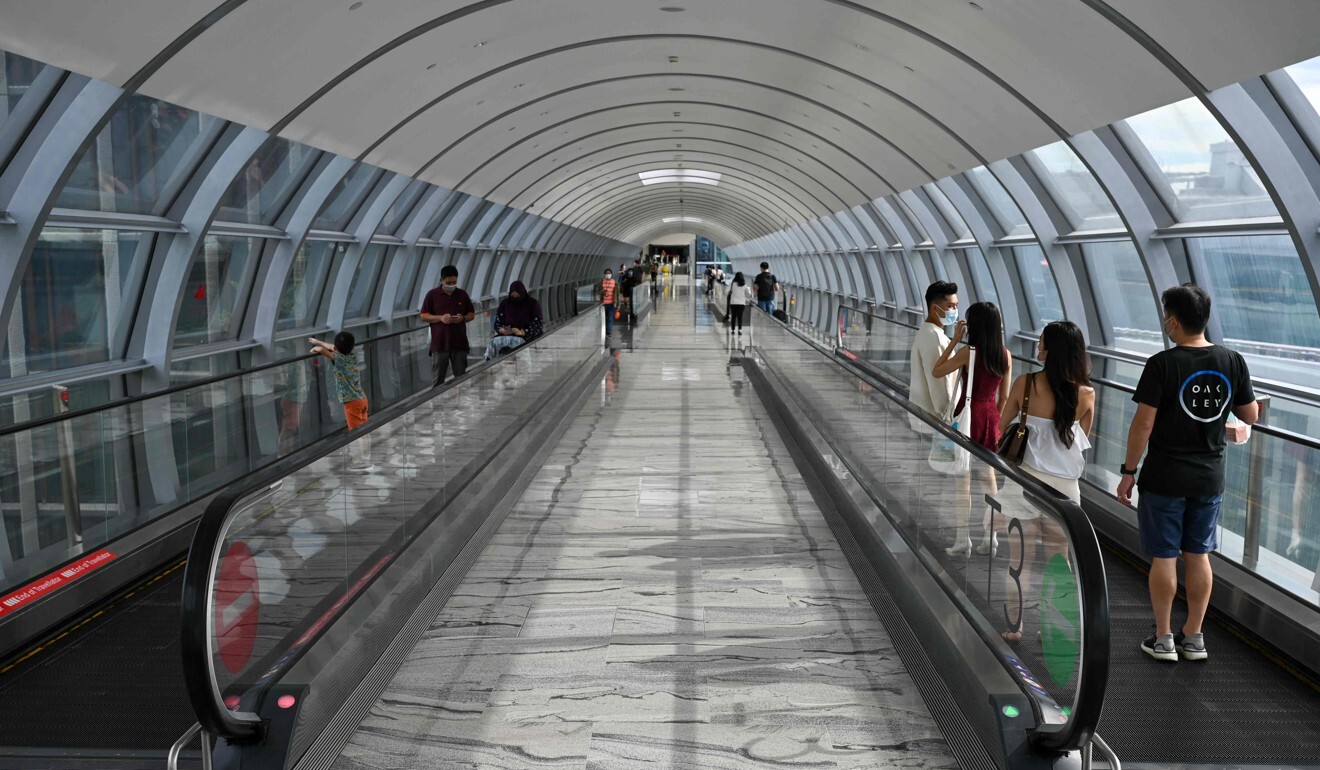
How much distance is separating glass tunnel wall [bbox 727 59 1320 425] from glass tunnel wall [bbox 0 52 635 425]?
1027 centimetres

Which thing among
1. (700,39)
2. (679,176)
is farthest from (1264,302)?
(679,176)

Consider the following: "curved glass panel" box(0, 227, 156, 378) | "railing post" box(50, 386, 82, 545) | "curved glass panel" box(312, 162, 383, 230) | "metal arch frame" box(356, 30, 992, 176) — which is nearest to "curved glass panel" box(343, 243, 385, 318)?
"curved glass panel" box(312, 162, 383, 230)

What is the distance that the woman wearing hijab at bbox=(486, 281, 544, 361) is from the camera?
14195 millimetres

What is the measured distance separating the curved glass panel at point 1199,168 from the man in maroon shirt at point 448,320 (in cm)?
865

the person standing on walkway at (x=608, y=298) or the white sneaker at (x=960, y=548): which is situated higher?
the person standing on walkway at (x=608, y=298)

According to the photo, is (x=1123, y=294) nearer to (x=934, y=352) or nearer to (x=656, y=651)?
(x=934, y=352)

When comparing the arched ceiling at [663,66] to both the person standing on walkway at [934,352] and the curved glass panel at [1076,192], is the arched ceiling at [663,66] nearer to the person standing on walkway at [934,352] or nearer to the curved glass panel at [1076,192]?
the curved glass panel at [1076,192]

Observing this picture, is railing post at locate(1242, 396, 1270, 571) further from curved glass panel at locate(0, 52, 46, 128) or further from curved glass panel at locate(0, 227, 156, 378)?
curved glass panel at locate(0, 227, 156, 378)

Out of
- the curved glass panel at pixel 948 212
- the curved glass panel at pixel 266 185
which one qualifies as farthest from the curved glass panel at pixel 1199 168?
the curved glass panel at pixel 266 185

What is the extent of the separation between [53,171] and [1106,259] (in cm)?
1487

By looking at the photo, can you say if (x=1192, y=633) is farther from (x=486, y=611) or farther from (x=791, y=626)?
(x=486, y=611)

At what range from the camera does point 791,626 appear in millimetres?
6180

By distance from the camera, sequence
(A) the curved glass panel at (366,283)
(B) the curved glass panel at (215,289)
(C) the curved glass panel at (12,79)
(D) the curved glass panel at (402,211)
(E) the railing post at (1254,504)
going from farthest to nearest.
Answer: (A) the curved glass panel at (366,283) < (D) the curved glass panel at (402,211) < (B) the curved glass panel at (215,289) < (C) the curved glass panel at (12,79) < (E) the railing post at (1254,504)

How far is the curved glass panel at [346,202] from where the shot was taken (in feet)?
67.6
